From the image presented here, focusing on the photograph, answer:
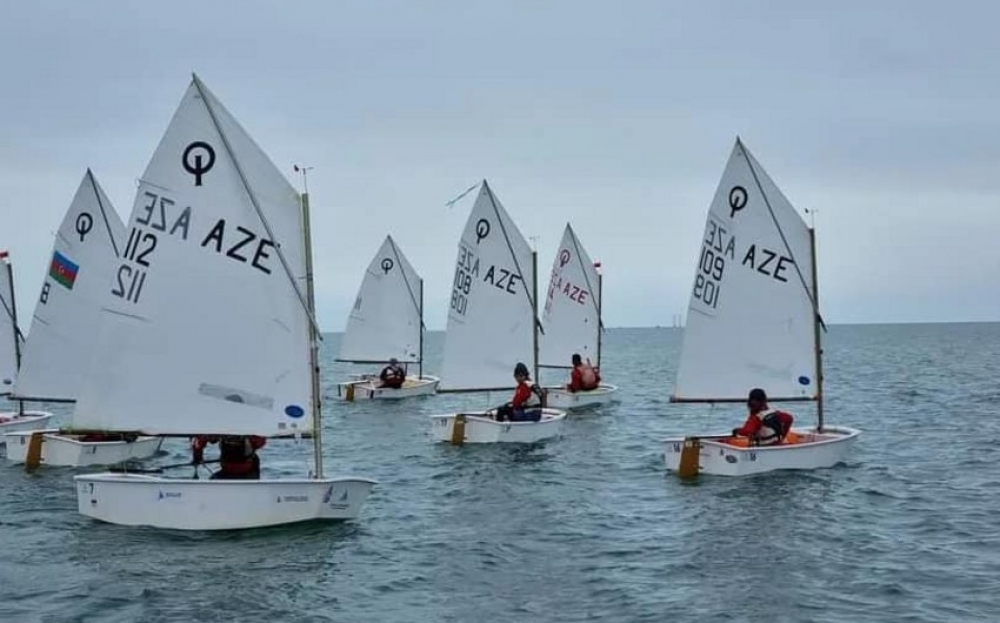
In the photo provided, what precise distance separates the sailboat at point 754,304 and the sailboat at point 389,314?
2965 centimetres

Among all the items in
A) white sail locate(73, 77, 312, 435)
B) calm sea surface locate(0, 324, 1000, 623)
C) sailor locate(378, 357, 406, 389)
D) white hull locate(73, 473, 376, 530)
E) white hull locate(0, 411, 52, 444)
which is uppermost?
white sail locate(73, 77, 312, 435)

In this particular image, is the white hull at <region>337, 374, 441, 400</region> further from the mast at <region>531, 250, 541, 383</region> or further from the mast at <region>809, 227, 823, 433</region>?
the mast at <region>809, 227, 823, 433</region>

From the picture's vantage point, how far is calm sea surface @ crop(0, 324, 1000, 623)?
595 inches

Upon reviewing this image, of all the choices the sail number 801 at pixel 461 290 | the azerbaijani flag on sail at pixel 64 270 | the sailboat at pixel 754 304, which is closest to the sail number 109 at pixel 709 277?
the sailboat at pixel 754 304

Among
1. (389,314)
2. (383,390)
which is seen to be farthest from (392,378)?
(389,314)

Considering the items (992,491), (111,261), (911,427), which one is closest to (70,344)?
(111,261)

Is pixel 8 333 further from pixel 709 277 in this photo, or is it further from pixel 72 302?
pixel 709 277

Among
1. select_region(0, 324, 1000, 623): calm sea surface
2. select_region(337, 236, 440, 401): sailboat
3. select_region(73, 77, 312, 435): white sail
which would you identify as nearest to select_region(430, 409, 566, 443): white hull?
select_region(0, 324, 1000, 623): calm sea surface

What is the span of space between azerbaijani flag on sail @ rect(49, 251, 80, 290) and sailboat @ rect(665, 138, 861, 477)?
54.6 feet

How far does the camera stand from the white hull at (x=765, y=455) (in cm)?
2394

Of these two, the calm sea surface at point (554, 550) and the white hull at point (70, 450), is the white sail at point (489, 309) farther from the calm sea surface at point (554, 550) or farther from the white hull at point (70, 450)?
the white hull at point (70, 450)

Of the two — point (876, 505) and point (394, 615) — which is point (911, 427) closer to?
point (876, 505)

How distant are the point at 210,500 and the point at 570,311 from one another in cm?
3211

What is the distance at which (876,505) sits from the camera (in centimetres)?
2203
